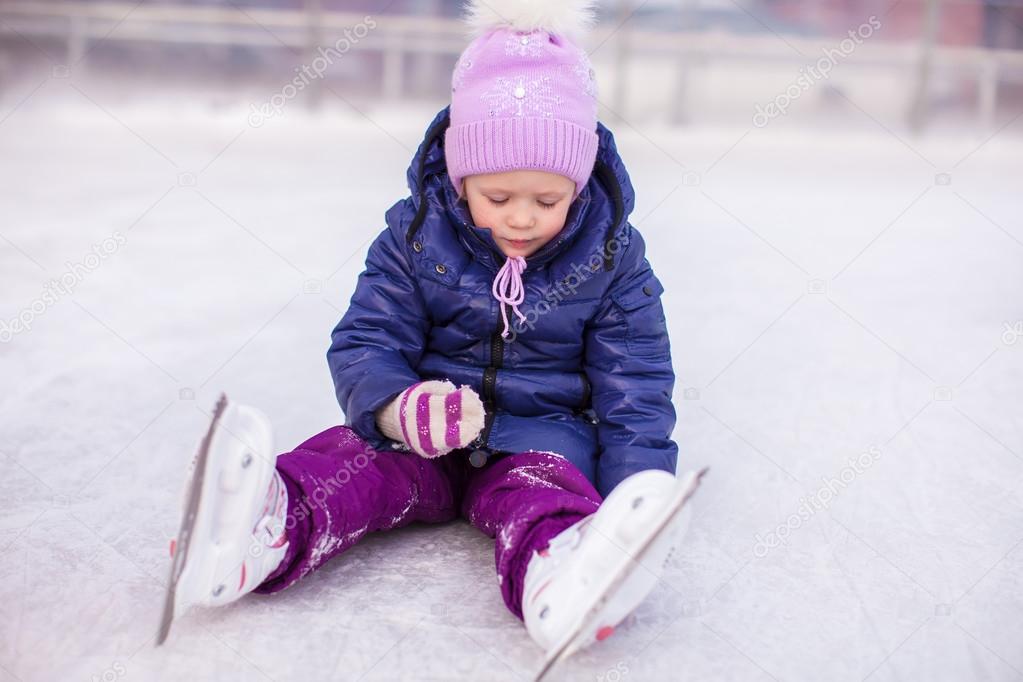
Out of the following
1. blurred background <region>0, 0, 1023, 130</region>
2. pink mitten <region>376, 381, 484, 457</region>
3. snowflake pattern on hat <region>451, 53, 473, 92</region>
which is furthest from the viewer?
blurred background <region>0, 0, 1023, 130</region>

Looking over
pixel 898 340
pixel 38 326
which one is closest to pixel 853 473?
pixel 898 340

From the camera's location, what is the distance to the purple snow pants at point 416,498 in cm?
120

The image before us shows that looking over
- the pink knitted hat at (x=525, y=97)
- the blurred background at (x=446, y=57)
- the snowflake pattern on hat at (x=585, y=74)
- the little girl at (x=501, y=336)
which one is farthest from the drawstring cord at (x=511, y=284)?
the blurred background at (x=446, y=57)

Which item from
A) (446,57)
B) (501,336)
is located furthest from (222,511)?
(446,57)

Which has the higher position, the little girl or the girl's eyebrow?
the girl's eyebrow

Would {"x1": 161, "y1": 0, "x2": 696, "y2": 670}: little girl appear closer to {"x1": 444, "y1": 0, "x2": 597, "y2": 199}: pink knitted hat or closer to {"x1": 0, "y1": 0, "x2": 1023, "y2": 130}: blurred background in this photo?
{"x1": 444, "y1": 0, "x2": 597, "y2": 199}: pink knitted hat

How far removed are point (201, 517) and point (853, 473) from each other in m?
1.08

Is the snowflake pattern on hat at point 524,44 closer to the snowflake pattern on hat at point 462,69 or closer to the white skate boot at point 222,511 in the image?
the snowflake pattern on hat at point 462,69

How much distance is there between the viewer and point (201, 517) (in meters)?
1.05

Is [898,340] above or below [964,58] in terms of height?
above

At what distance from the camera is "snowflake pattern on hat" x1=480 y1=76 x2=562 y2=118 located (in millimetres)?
1420

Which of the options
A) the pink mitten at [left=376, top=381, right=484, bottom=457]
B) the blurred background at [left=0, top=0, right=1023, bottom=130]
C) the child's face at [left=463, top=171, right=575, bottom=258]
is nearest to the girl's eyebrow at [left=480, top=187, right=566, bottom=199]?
the child's face at [left=463, top=171, right=575, bottom=258]

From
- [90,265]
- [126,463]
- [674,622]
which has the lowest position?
[90,265]

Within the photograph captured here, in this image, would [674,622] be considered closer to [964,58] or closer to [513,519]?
[513,519]
